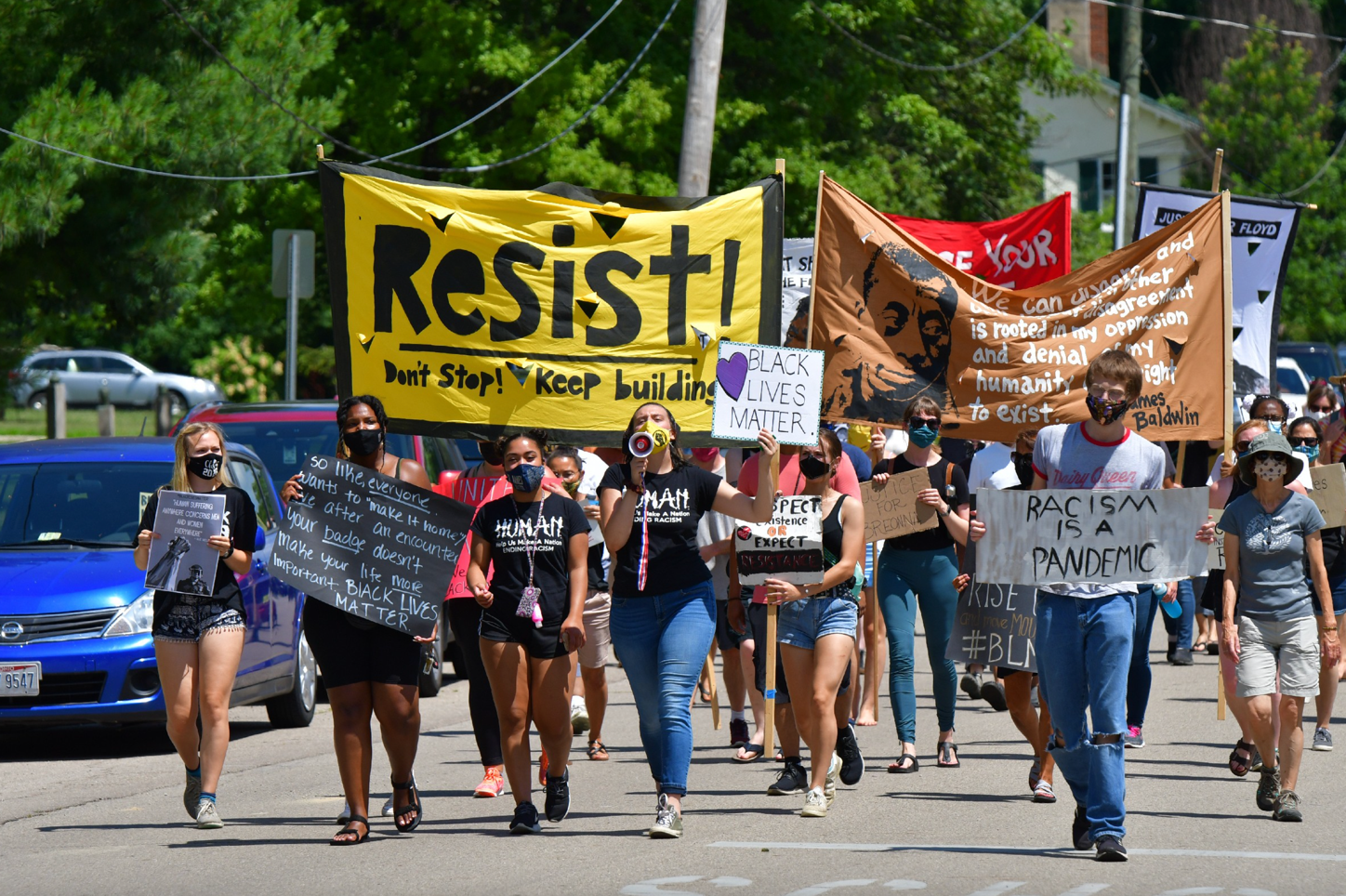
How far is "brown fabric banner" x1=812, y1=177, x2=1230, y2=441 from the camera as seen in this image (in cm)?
1059

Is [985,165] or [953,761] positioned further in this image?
[985,165]

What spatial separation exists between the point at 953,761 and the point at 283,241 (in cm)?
1044

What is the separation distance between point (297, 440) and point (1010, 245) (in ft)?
17.7

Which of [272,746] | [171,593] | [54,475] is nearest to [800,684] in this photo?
[171,593]

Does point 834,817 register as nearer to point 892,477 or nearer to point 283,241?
point 892,477

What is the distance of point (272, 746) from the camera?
1070 cm

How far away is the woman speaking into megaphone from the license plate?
3641mm

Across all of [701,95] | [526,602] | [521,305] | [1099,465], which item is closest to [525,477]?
[526,602]

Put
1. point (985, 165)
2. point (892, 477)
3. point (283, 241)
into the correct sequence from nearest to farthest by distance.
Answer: point (892, 477) → point (283, 241) → point (985, 165)

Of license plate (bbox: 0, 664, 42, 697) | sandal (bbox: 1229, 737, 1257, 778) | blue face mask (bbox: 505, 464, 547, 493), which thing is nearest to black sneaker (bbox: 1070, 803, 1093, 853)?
sandal (bbox: 1229, 737, 1257, 778)

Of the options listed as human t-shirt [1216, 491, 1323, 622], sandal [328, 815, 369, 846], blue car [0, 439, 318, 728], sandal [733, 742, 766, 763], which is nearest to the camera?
sandal [328, 815, 369, 846]

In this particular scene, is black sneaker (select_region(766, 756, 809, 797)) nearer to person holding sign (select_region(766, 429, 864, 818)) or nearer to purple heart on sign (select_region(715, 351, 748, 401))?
person holding sign (select_region(766, 429, 864, 818))

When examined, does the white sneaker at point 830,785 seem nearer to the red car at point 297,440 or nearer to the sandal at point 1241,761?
the sandal at point 1241,761

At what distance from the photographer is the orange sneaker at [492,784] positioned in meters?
8.74
